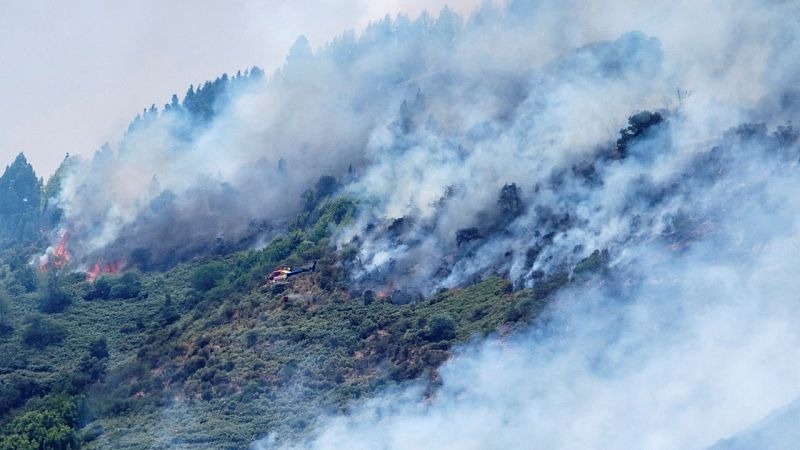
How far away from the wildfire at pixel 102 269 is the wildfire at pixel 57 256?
6.12 meters

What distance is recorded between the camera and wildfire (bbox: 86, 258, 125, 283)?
170000mm

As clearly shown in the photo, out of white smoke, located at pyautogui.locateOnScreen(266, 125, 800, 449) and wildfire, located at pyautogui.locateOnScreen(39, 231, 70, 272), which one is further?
wildfire, located at pyautogui.locateOnScreen(39, 231, 70, 272)

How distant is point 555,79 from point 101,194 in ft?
270

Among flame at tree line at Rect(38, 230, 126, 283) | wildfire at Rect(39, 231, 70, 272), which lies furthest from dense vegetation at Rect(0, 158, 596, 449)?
wildfire at Rect(39, 231, 70, 272)

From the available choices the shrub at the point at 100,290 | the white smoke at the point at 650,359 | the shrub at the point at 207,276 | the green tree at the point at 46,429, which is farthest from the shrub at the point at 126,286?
the white smoke at the point at 650,359

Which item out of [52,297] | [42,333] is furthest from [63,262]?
[42,333]

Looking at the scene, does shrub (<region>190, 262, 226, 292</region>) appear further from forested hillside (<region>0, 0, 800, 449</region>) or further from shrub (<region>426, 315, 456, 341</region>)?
shrub (<region>426, 315, 456, 341</region>)

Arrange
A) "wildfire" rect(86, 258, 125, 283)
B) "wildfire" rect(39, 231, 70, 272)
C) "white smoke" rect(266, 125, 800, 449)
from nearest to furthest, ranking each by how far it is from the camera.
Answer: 1. "white smoke" rect(266, 125, 800, 449)
2. "wildfire" rect(86, 258, 125, 283)
3. "wildfire" rect(39, 231, 70, 272)

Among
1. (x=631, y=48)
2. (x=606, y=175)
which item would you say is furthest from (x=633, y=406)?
(x=631, y=48)

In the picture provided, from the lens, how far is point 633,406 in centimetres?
8344

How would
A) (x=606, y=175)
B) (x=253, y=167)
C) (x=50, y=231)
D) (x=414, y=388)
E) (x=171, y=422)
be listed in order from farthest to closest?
1. (x=50, y=231)
2. (x=253, y=167)
3. (x=606, y=175)
4. (x=171, y=422)
5. (x=414, y=388)

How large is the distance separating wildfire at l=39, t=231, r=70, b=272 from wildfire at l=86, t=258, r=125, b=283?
241 inches

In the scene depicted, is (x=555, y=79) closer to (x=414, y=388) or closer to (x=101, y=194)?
(x=414, y=388)

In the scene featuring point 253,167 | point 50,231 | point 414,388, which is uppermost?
point 50,231
